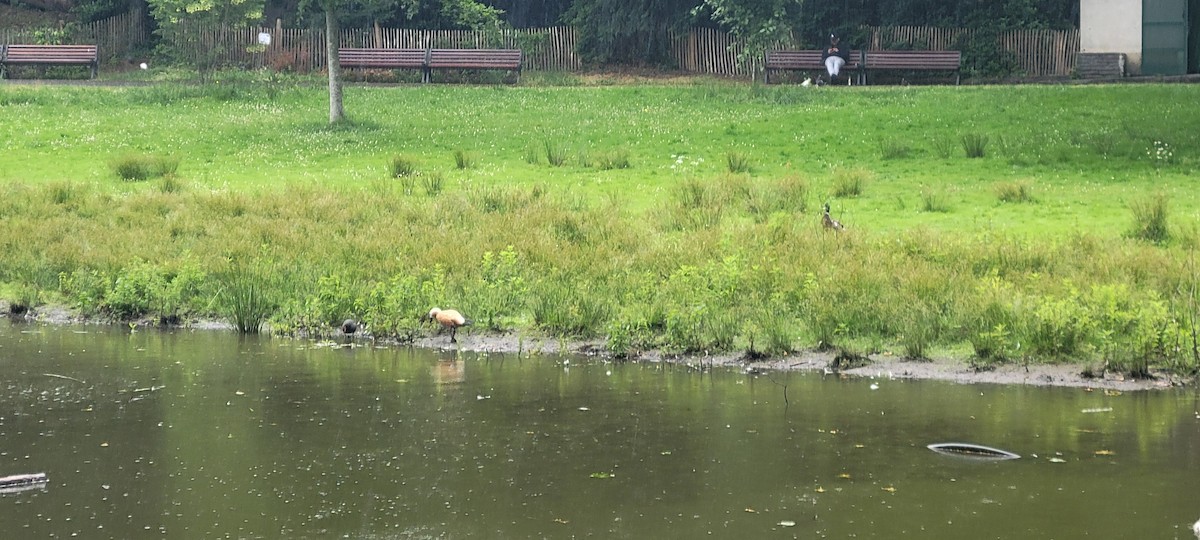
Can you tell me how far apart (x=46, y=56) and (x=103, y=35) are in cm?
590

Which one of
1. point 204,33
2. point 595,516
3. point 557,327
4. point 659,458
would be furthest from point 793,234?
point 204,33

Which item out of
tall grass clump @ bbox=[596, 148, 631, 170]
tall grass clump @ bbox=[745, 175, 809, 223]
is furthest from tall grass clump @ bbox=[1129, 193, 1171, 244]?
tall grass clump @ bbox=[596, 148, 631, 170]

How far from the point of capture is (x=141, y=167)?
990 inches

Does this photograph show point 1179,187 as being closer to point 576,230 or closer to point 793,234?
point 793,234

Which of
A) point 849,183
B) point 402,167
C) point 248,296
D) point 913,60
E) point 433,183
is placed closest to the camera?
point 248,296

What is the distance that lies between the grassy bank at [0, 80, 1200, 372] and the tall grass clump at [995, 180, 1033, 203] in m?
0.03

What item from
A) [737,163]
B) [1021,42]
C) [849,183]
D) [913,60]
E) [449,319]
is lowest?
[449,319]

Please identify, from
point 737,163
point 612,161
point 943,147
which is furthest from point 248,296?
point 943,147

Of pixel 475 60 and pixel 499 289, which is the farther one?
pixel 475 60

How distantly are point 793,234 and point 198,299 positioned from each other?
22.5 ft

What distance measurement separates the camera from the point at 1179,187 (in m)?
21.8

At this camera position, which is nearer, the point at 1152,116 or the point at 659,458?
the point at 659,458

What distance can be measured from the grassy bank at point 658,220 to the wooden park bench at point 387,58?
8.05 metres

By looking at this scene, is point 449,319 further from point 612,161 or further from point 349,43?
point 349,43
